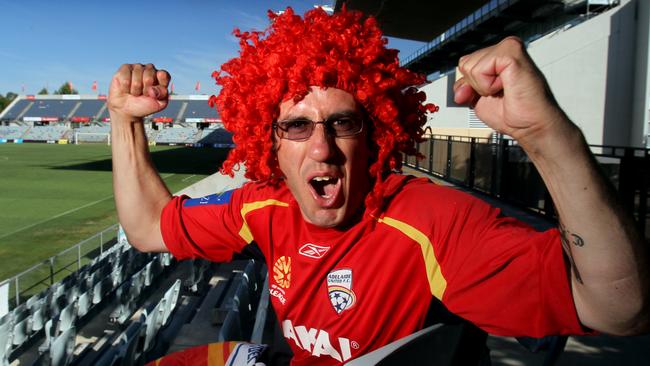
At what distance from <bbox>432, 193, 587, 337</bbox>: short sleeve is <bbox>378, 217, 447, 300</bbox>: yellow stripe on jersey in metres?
0.02

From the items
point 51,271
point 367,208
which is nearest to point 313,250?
point 367,208

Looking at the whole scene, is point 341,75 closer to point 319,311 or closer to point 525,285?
point 319,311

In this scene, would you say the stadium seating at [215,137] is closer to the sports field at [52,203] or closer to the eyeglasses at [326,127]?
the sports field at [52,203]

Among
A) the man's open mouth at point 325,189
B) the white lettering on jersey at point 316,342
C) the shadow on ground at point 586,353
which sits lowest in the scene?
the shadow on ground at point 586,353

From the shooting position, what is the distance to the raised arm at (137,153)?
1.90 meters

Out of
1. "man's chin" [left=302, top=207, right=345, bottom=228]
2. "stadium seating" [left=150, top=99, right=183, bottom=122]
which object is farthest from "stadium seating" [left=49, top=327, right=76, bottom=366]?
"stadium seating" [left=150, top=99, right=183, bottom=122]

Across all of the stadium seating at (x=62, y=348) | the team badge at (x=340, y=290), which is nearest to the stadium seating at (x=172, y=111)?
the stadium seating at (x=62, y=348)

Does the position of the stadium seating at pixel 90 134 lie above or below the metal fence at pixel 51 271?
above

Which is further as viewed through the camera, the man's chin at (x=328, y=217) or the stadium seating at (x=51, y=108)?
the stadium seating at (x=51, y=108)

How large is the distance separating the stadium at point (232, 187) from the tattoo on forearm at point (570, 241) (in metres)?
0.15

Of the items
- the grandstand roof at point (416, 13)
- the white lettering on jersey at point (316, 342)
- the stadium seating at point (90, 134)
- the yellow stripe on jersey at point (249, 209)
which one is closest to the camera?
the white lettering on jersey at point (316, 342)

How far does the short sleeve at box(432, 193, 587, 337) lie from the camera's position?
1243mm

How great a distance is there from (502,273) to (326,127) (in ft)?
2.55

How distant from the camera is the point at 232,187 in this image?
34.7ft
